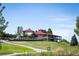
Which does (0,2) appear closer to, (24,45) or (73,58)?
(24,45)

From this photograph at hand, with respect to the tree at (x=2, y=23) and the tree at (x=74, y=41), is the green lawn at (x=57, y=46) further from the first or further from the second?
the tree at (x=2, y=23)

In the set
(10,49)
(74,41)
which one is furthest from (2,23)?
(74,41)

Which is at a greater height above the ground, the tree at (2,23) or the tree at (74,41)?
the tree at (2,23)

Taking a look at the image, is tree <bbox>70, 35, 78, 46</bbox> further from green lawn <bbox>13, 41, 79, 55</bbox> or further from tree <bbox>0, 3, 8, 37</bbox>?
tree <bbox>0, 3, 8, 37</bbox>

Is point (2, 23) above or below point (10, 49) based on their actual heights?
above

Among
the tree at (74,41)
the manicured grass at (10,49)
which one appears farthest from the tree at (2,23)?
the tree at (74,41)

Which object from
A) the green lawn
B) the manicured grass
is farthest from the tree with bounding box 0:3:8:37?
the green lawn

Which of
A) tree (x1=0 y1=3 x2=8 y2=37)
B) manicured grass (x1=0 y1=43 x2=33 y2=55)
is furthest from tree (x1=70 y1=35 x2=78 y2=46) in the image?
tree (x1=0 y1=3 x2=8 y2=37)

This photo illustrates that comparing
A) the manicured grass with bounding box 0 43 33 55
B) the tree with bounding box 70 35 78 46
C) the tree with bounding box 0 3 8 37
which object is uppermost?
the tree with bounding box 0 3 8 37

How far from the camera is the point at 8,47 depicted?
5172 mm

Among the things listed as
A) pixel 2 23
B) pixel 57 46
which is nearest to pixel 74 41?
pixel 57 46

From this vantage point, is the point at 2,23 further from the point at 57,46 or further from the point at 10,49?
the point at 57,46

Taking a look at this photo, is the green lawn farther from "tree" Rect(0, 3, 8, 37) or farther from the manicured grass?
"tree" Rect(0, 3, 8, 37)

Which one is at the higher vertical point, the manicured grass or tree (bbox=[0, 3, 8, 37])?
tree (bbox=[0, 3, 8, 37])
